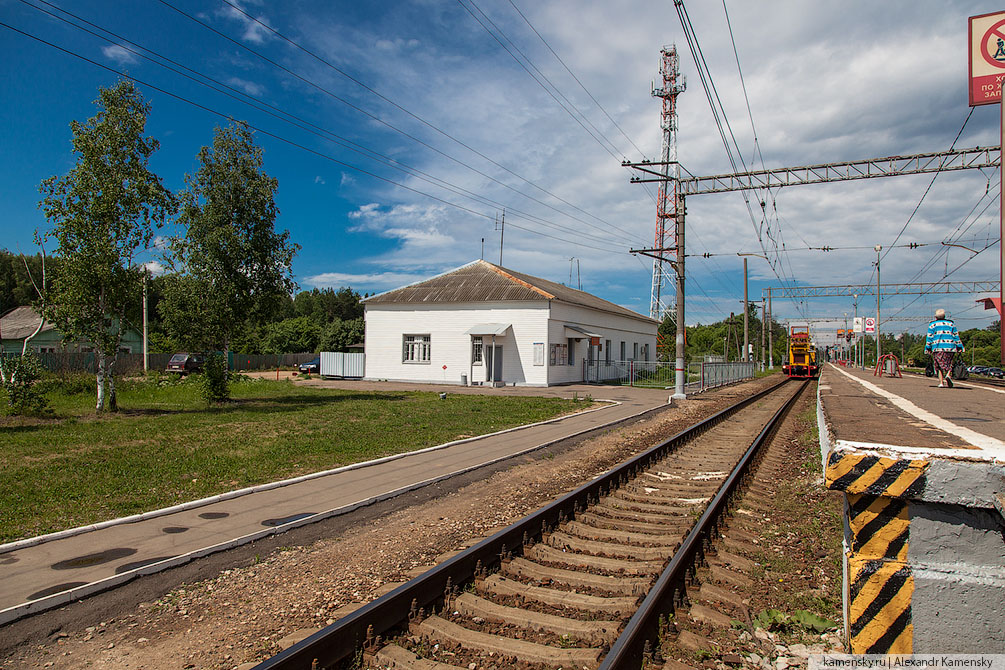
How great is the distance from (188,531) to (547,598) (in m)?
4.13

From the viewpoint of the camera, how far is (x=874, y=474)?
304cm

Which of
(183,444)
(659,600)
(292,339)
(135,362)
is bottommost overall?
(183,444)

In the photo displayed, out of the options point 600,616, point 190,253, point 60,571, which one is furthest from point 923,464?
point 190,253

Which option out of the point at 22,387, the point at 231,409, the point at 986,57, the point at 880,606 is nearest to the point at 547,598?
the point at 880,606

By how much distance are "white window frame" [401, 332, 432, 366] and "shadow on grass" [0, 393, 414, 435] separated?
9.66 meters

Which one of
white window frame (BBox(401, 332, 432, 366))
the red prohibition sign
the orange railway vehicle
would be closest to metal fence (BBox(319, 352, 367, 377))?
Answer: white window frame (BBox(401, 332, 432, 366))

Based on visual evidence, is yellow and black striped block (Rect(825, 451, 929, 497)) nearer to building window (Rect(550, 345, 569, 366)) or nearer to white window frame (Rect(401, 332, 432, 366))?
building window (Rect(550, 345, 569, 366))

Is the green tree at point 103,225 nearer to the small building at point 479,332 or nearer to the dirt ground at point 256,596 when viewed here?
the dirt ground at point 256,596

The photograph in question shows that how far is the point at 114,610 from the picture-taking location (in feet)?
14.6

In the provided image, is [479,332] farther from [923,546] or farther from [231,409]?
[923,546]

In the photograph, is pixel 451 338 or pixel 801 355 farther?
pixel 801 355

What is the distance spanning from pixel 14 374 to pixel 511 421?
1199 centimetres

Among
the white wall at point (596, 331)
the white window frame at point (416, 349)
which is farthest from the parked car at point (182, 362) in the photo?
the white wall at point (596, 331)

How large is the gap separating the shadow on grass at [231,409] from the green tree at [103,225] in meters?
1.00
